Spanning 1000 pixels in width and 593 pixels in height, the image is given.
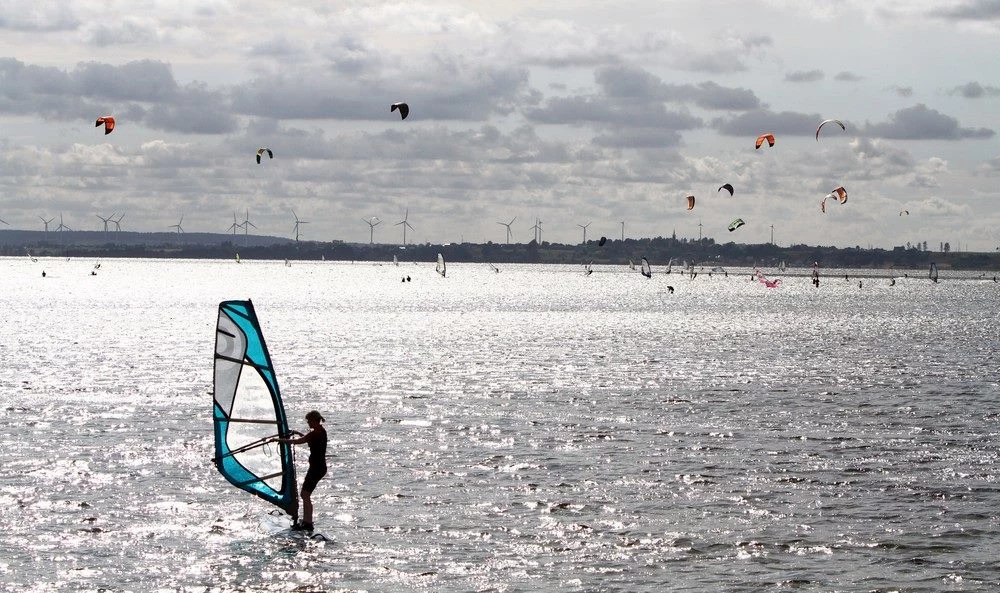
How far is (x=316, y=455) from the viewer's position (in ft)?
74.4

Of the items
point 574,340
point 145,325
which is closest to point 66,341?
point 145,325

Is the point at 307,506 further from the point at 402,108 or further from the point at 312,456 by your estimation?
the point at 402,108

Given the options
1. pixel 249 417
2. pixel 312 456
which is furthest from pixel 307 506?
pixel 249 417

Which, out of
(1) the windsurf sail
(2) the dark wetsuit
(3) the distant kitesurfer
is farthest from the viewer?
(1) the windsurf sail

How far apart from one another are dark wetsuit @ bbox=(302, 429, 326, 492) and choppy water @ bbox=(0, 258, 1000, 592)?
117 cm

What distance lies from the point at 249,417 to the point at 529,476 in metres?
7.63

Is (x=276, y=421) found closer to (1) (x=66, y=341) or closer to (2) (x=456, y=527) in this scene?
(2) (x=456, y=527)

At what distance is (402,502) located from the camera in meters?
26.1

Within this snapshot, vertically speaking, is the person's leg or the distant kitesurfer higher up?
the distant kitesurfer

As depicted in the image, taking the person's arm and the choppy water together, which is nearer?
the choppy water

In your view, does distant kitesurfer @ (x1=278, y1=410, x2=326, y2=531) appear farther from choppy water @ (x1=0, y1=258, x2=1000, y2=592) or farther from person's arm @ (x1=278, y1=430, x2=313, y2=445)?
choppy water @ (x1=0, y1=258, x2=1000, y2=592)

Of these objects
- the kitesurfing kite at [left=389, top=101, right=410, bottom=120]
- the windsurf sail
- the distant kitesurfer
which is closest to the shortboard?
the distant kitesurfer

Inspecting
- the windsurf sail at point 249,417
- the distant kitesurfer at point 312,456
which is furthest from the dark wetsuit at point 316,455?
the windsurf sail at point 249,417

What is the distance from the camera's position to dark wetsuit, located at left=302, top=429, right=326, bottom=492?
22467 millimetres
